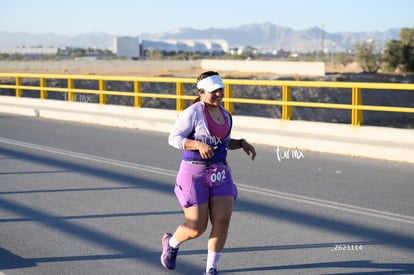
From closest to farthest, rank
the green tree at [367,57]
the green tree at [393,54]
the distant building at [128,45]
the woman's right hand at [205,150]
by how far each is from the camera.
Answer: the woman's right hand at [205,150]
the green tree at [393,54]
the green tree at [367,57]
the distant building at [128,45]

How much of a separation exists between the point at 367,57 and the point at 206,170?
89112mm

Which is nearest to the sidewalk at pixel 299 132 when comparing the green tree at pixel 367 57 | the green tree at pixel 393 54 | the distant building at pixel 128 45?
the green tree at pixel 393 54

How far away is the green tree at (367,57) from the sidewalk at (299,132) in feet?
236

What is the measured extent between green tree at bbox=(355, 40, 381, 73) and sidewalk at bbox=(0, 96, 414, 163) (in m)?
71.9

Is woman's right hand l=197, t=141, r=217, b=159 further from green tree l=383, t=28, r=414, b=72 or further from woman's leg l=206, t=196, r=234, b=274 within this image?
green tree l=383, t=28, r=414, b=72

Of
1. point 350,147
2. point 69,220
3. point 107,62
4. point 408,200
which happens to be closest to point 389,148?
point 350,147

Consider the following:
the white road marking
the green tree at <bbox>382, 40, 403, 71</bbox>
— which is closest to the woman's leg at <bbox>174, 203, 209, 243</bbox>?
the white road marking

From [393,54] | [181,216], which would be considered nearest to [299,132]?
[181,216]

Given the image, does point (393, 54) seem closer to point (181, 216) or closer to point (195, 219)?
point (181, 216)

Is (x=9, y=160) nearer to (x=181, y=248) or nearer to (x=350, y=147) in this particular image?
(x=350, y=147)

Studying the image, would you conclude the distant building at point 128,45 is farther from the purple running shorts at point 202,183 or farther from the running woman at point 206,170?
the purple running shorts at point 202,183

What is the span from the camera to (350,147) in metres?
13.1

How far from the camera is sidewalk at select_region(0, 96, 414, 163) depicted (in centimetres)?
1281

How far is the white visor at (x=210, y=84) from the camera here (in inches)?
218
